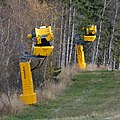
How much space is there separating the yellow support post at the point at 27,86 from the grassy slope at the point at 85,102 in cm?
37

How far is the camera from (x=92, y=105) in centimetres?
1780

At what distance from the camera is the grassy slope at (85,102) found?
15367 millimetres

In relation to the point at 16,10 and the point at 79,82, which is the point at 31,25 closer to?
the point at 16,10

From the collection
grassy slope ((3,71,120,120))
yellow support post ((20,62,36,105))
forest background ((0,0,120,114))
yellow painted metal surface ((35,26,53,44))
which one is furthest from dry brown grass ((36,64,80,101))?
yellow painted metal surface ((35,26,53,44))

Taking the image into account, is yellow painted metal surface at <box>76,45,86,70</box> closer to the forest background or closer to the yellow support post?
the forest background

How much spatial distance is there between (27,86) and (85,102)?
241 centimetres

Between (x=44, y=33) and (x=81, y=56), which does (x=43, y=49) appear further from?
(x=81, y=56)

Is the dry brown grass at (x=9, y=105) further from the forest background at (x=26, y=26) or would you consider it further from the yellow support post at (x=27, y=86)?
the yellow support post at (x=27, y=86)

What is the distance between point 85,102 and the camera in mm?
18672

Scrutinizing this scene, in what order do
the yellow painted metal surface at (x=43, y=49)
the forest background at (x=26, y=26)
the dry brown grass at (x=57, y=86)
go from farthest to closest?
the dry brown grass at (x=57, y=86), the forest background at (x=26, y=26), the yellow painted metal surface at (x=43, y=49)

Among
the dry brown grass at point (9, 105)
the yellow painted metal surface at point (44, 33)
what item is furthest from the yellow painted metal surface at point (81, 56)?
the dry brown grass at point (9, 105)

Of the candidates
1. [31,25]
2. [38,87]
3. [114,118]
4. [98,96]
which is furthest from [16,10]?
[114,118]

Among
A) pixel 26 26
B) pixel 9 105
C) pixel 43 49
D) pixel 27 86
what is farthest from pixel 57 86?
pixel 9 105

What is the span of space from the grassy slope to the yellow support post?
367 millimetres
